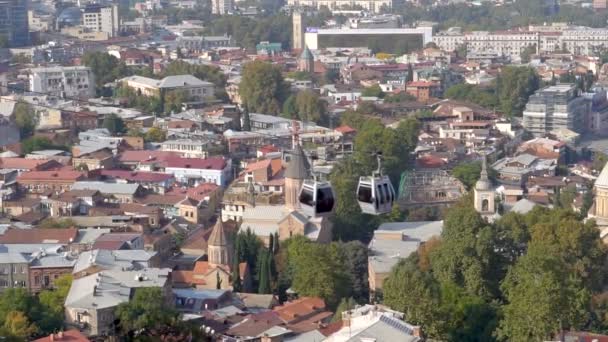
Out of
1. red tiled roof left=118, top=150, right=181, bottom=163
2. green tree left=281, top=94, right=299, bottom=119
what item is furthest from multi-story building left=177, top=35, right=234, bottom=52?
red tiled roof left=118, top=150, right=181, bottom=163

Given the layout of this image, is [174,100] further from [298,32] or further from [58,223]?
[298,32]

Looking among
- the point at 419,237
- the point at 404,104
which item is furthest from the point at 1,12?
the point at 419,237

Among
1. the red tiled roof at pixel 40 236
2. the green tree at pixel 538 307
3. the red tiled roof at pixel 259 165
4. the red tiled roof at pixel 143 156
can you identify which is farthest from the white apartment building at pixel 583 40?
the green tree at pixel 538 307

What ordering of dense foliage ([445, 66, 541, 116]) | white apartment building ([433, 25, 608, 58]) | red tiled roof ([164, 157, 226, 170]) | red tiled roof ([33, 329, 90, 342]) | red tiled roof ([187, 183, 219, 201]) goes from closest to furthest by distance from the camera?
red tiled roof ([33, 329, 90, 342]) → red tiled roof ([187, 183, 219, 201]) → red tiled roof ([164, 157, 226, 170]) → dense foliage ([445, 66, 541, 116]) → white apartment building ([433, 25, 608, 58])

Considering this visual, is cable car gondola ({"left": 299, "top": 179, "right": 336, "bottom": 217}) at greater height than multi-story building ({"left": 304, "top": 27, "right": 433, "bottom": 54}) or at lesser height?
greater

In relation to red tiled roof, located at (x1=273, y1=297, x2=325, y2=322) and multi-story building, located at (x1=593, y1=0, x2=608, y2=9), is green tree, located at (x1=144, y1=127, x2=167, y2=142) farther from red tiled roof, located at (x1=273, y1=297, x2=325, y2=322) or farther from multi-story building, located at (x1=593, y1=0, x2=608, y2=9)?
multi-story building, located at (x1=593, y1=0, x2=608, y2=9)

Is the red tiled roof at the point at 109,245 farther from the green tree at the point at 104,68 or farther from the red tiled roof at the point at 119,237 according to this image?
the green tree at the point at 104,68
